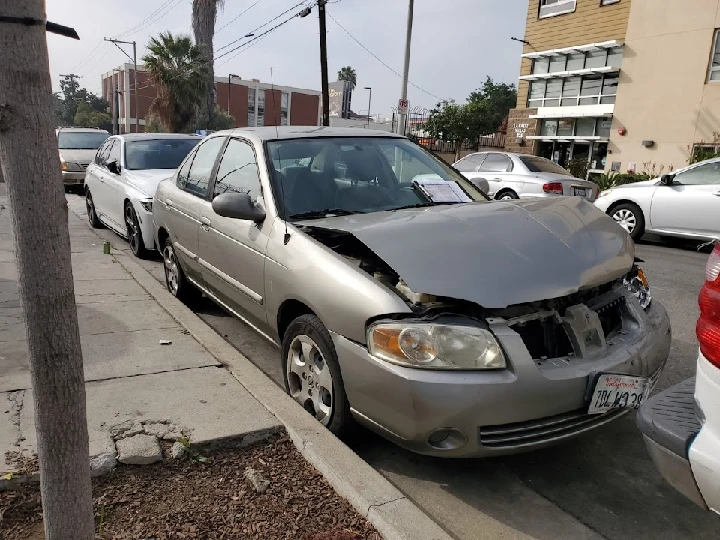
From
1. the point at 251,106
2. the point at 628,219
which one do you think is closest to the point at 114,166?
the point at 628,219

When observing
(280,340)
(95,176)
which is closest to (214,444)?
(280,340)

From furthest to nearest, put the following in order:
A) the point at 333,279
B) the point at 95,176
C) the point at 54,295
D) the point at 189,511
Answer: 1. the point at 95,176
2. the point at 333,279
3. the point at 189,511
4. the point at 54,295

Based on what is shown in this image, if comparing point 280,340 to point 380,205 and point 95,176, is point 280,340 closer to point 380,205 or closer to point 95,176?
point 380,205

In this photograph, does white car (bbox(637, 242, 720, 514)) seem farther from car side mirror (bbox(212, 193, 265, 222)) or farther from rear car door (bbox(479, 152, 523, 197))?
rear car door (bbox(479, 152, 523, 197))

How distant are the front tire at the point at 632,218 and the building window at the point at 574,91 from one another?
589 inches

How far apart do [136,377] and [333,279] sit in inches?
58.8

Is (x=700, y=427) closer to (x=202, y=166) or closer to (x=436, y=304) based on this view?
(x=436, y=304)

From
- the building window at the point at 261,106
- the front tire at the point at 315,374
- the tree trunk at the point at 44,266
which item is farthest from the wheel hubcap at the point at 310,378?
the building window at the point at 261,106

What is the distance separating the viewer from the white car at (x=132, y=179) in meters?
7.26

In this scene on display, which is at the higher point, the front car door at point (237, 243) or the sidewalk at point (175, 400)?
the front car door at point (237, 243)

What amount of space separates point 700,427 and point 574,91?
25.8m

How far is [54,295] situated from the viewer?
1592 millimetres

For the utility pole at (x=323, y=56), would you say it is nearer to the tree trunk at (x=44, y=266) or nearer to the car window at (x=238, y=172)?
the car window at (x=238, y=172)

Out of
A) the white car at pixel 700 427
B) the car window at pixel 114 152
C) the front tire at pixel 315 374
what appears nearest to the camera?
the white car at pixel 700 427
